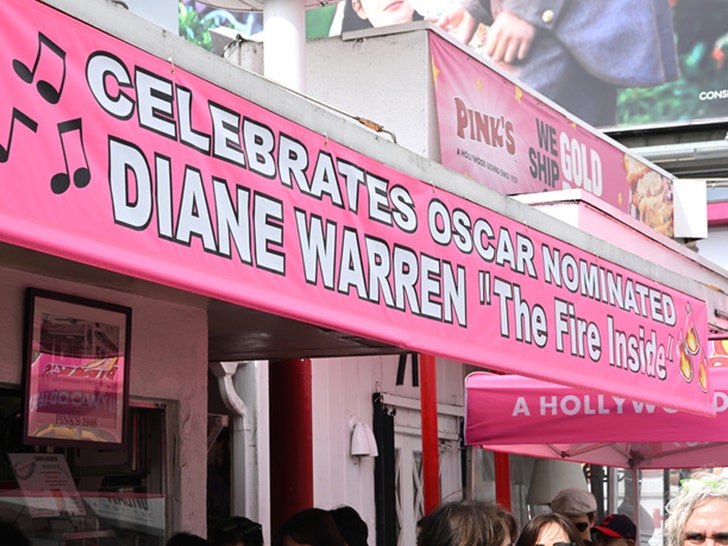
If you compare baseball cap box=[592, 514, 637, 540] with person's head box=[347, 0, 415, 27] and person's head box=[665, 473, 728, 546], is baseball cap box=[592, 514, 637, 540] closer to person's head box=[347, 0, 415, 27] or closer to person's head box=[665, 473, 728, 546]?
person's head box=[665, 473, 728, 546]

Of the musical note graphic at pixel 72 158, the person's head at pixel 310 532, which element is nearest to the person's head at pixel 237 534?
the person's head at pixel 310 532

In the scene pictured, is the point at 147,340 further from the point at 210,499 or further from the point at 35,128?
the point at 210,499

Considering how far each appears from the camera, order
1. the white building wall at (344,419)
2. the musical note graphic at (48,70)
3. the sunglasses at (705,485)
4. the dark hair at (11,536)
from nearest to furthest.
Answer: the musical note graphic at (48,70) → the sunglasses at (705,485) → the dark hair at (11,536) → the white building wall at (344,419)

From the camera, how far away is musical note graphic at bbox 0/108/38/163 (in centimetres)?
296

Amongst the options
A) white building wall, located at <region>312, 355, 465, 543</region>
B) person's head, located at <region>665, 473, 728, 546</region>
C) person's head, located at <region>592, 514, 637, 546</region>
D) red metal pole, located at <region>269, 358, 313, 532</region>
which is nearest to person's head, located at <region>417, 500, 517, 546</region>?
person's head, located at <region>665, 473, 728, 546</region>

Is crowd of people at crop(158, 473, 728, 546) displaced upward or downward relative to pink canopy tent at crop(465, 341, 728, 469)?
downward

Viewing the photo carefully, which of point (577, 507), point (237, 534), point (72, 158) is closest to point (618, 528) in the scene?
point (577, 507)

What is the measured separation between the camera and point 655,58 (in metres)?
27.6

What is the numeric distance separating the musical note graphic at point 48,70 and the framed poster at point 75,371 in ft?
7.01

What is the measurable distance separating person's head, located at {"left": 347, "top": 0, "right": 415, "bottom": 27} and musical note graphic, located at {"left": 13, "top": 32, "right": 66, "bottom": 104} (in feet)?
86.8

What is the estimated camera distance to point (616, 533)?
7.91 metres

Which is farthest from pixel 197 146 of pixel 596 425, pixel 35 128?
Result: pixel 596 425

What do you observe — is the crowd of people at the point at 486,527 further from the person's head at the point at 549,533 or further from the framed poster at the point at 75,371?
the framed poster at the point at 75,371

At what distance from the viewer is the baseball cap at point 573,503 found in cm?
895
